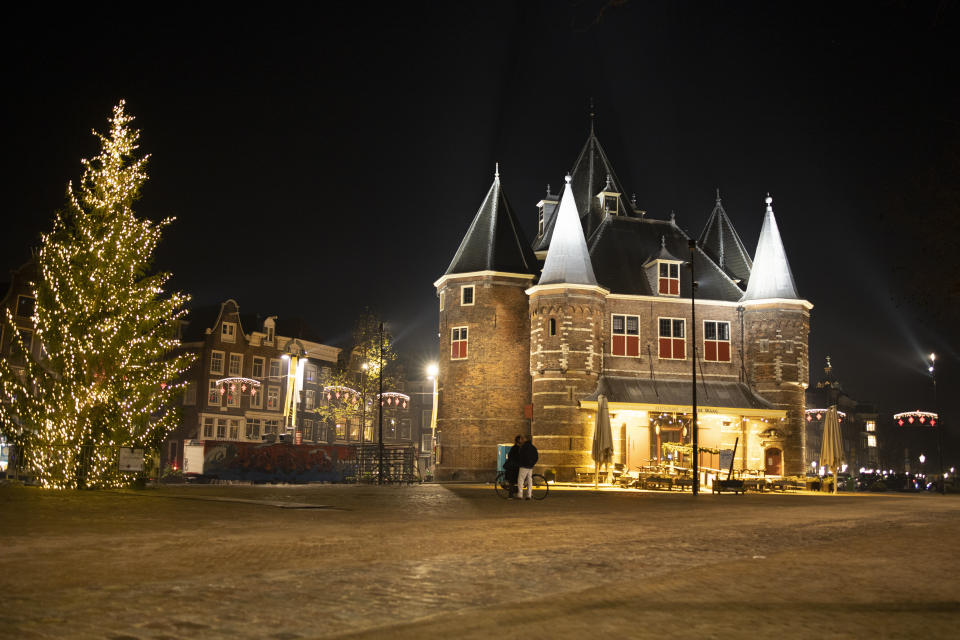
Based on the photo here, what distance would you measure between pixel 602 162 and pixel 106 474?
33.9 metres

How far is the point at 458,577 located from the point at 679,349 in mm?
34292

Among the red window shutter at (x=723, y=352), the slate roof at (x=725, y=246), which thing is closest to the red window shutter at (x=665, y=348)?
the red window shutter at (x=723, y=352)

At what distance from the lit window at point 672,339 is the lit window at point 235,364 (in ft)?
111

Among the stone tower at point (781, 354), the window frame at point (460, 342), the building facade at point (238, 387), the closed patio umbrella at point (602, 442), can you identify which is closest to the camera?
the closed patio umbrella at point (602, 442)

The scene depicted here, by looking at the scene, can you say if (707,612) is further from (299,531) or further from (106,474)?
(106,474)

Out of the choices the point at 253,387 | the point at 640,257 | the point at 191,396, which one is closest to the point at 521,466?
the point at 640,257

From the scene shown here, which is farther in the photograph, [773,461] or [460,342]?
[460,342]

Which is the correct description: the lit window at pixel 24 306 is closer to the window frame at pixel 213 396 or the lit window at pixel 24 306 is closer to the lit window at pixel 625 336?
the window frame at pixel 213 396

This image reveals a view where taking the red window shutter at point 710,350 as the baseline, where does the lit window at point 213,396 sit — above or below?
below

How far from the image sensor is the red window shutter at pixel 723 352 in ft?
134

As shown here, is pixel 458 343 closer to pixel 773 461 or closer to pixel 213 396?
pixel 773 461

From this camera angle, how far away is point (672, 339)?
133 ft

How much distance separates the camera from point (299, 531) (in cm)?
1135

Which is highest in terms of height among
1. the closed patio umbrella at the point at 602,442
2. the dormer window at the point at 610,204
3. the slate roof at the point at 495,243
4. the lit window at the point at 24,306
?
the dormer window at the point at 610,204
